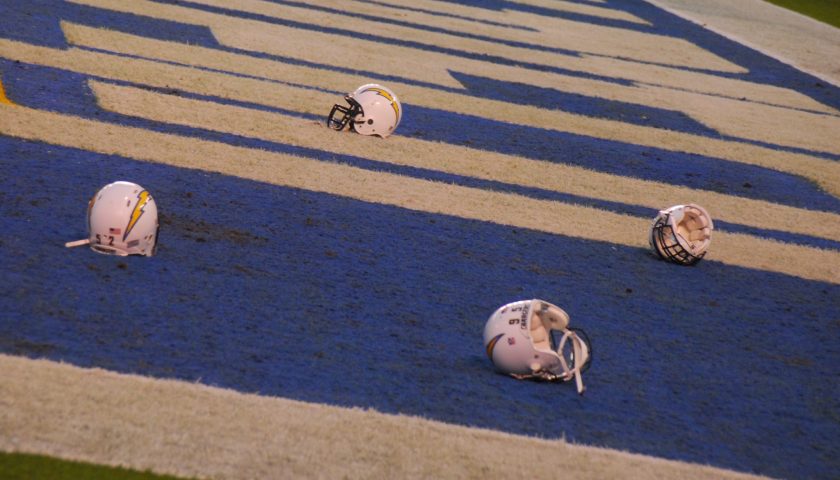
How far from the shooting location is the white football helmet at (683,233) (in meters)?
6.53

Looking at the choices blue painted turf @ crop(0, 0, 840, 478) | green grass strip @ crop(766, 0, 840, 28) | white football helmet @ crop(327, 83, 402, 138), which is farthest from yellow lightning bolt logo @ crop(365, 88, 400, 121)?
green grass strip @ crop(766, 0, 840, 28)

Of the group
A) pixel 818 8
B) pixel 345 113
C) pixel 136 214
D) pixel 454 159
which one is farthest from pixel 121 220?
pixel 818 8

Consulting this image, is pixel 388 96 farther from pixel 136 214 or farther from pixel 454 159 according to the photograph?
pixel 136 214

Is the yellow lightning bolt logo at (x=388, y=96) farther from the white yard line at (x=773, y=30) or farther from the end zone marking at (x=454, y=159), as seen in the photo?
the white yard line at (x=773, y=30)

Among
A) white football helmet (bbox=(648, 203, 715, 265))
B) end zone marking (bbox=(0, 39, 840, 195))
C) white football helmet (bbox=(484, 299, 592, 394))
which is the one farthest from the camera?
end zone marking (bbox=(0, 39, 840, 195))

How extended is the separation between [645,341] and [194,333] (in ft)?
7.32

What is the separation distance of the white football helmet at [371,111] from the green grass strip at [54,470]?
5.01 metres

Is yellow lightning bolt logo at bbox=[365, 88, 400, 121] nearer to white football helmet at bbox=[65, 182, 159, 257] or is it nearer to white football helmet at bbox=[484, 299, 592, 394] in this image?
white football helmet at bbox=[65, 182, 159, 257]

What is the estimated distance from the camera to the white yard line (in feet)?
52.4

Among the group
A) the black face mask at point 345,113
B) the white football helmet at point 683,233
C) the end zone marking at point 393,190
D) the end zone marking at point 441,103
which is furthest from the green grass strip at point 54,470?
the end zone marking at point 441,103

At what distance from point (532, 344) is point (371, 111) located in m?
4.02

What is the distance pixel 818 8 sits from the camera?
23859 mm

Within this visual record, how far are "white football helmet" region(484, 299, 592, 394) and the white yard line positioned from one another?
1109 centimetres

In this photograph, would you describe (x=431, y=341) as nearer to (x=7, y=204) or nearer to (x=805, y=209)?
(x=7, y=204)
